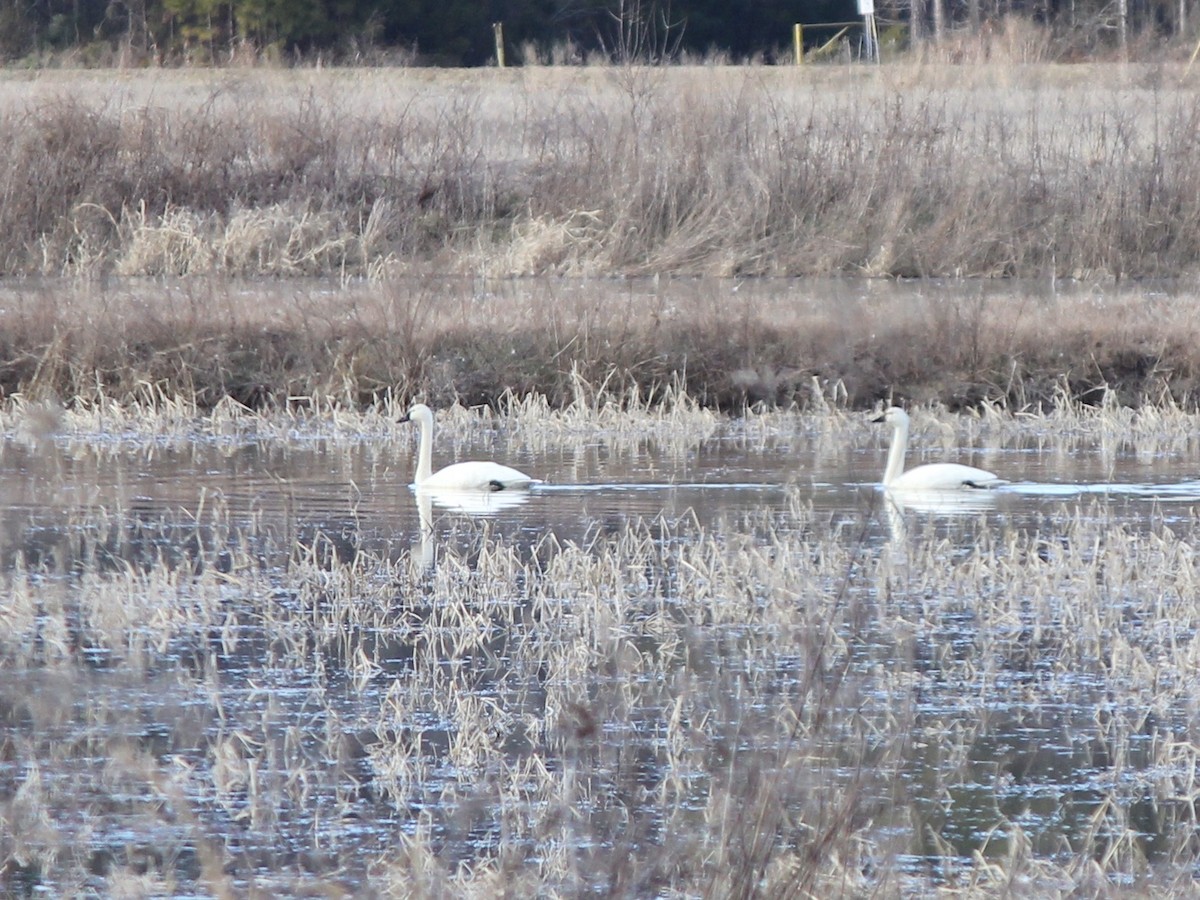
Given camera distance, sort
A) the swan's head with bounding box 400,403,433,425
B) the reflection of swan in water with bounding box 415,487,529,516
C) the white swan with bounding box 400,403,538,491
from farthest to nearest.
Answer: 1. the swan's head with bounding box 400,403,433,425
2. the white swan with bounding box 400,403,538,491
3. the reflection of swan in water with bounding box 415,487,529,516

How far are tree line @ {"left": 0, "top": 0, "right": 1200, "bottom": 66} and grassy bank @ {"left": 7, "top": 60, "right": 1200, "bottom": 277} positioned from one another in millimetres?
12532

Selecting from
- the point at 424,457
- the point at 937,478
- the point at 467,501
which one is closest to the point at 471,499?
the point at 467,501

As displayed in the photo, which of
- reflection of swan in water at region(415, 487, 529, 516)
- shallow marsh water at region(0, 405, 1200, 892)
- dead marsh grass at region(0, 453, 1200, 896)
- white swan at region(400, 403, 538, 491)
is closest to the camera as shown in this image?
dead marsh grass at region(0, 453, 1200, 896)

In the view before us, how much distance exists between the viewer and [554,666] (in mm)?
6934

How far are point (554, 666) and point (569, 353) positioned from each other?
25.7 ft

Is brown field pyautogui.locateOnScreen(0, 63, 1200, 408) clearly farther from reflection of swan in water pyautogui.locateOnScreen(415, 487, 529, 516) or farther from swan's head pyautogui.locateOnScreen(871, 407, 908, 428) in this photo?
reflection of swan in water pyautogui.locateOnScreen(415, 487, 529, 516)

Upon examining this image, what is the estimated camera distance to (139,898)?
4520mm

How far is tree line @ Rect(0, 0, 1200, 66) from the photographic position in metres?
36.5

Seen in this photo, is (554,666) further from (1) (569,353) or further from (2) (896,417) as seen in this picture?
(1) (569,353)

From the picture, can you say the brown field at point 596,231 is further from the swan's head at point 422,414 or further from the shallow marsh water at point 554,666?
the swan's head at point 422,414

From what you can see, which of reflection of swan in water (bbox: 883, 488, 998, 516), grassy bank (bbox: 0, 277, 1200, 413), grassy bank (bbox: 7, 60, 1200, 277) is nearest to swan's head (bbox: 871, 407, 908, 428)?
reflection of swan in water (bbox: 883, 488, 998, 516)

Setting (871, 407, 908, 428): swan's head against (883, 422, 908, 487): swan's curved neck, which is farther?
(871, 407, 908, 428): swan's head

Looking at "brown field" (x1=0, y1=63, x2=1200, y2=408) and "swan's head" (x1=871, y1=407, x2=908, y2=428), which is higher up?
"brown field" (x1=0, y1=63, x2=1200, y2=408)

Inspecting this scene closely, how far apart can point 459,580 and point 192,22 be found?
3312 centimetres
